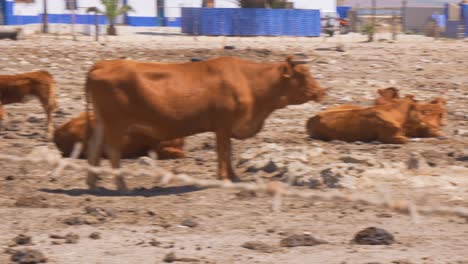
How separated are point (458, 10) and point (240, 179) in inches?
1543

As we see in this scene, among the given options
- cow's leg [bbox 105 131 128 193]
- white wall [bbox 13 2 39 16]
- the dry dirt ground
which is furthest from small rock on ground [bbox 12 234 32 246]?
white wall [bbox 13 2 39 16]

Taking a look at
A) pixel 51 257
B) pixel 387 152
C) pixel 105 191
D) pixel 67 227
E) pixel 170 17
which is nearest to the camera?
pixel 51 257

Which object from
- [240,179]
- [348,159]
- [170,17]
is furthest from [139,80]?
[170,17]

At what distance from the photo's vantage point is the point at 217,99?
10836mm

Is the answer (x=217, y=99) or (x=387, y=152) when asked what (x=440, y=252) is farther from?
(x=387, y=152)

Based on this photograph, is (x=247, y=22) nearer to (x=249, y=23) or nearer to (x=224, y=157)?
(x=249, y=23)

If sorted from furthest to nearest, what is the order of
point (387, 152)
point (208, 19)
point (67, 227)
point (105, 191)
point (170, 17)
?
1. point (170, 17)
2. point (208, 19)
3. point (387, 152)
4. point (105, 191)
5. point (67, 227)

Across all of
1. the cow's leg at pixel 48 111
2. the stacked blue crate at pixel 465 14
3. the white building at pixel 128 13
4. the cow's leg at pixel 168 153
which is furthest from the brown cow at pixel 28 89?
the white building at pixel 128 13

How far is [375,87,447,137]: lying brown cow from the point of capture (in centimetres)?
1337

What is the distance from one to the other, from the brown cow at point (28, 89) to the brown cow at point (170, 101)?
148 inches

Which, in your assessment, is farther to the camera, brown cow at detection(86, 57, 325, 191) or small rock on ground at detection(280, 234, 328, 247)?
brown cow at detection(86, 57, 325, 191)

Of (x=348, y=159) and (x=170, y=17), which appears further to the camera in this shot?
(x=170, y=17)

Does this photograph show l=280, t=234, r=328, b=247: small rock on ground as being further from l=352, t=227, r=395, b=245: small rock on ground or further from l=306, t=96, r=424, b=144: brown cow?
l=306, t=96, r=424, b=144: brown cow

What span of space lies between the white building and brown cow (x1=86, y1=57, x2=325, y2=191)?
118ft
